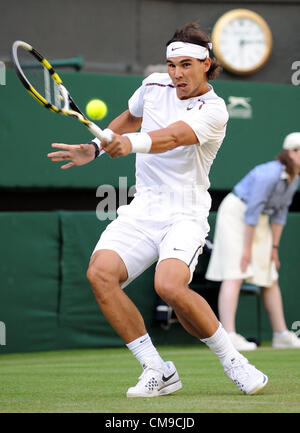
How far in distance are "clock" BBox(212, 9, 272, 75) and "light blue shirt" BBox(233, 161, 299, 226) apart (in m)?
5.35

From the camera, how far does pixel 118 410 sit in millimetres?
3959

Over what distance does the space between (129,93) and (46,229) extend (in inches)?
58.8

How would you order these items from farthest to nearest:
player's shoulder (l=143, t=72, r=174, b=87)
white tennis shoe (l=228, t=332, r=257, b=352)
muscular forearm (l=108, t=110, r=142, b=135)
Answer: white tennis shoe (l=228, t=332, r=257, b=352), muscular forearm (l=108, t=110, r=142, b=135), player's shoulder (l=143, t=72, r=174, b=87)

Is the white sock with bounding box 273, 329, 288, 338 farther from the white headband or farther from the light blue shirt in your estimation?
the white headband

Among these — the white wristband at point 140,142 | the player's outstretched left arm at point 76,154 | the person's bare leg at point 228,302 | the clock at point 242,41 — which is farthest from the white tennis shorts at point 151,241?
the clock at point 242,41

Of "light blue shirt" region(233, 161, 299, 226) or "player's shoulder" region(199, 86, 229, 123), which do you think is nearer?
"player's shoulder" region(199, 86, 229, 123)

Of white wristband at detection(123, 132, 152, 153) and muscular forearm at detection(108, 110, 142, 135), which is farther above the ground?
muscular forearm at detection(108, 110, 142, 135)

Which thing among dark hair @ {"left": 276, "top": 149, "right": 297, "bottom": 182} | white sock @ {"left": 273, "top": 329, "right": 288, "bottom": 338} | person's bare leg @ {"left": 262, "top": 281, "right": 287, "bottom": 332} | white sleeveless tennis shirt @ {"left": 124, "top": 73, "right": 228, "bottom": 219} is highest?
white sleeveless tennis shirt @ {"left": 124, "top": 73, "right": 228, "bottom": 219}

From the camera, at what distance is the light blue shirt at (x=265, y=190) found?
A: 835 centimetres

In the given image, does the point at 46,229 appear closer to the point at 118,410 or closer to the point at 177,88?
the point at 177,88

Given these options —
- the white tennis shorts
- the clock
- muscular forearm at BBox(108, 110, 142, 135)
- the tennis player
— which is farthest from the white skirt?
the clock

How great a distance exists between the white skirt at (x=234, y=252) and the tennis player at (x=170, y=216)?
141 inches

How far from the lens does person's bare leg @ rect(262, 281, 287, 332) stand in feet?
28.2

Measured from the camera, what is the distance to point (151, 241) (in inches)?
188
